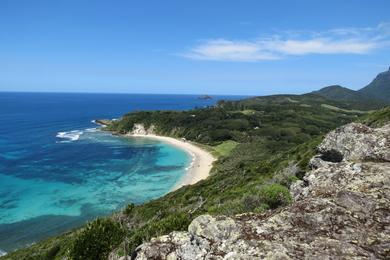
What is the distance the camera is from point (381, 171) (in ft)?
45.4

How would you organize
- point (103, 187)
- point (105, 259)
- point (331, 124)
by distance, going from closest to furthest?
point (105, 259)
point (103, 187)
point (331, 124)

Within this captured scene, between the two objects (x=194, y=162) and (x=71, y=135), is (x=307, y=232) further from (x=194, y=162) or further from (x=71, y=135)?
(x=71, y=135)

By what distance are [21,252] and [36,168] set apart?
6548cm

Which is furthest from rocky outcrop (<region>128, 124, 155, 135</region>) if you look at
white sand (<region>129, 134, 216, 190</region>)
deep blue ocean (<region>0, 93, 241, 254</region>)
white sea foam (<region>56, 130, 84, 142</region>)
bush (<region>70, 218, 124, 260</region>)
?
bush (<region>70, 218, 124, 260</region>)

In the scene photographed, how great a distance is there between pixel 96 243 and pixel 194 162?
99.6 meters

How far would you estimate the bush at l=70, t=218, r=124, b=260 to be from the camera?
21.2m

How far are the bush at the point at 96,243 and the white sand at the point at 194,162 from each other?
67545 millimetres

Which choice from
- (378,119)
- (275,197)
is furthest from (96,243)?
(378,119)

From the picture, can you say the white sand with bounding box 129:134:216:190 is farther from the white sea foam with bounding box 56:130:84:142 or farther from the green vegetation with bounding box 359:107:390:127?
the green vegetation with bounding box 359:107:390:127

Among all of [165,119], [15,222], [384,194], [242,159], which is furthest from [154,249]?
[165,119]

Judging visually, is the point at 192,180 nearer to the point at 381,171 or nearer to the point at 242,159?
the point at 242,159

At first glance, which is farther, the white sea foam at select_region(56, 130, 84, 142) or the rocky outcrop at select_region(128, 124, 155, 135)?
the rocky outcrop at select_region(128, 124, 155, 135)

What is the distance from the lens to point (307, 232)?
10.0 meters

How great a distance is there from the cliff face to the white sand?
262 ft
